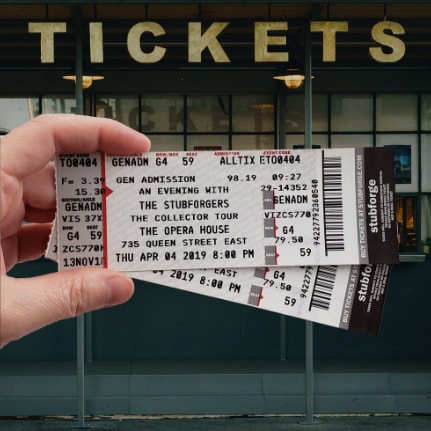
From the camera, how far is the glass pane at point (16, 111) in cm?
1145

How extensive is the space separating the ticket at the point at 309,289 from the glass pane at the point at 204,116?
9.52m

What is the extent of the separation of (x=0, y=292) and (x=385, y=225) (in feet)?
2.87

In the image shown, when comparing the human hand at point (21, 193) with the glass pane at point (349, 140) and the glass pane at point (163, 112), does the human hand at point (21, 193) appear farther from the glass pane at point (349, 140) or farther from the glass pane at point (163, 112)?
the glass pane at point (349, 140)

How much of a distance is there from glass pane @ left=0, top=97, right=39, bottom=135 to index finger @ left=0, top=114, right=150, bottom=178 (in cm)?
960

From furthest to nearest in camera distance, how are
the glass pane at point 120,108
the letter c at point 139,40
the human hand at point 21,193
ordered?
1. the glass pane at point 120,108
2. the letter c at point 139,40
3. the human hand at point 21,193

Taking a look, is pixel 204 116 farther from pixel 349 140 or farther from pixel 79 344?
pixel 79 344

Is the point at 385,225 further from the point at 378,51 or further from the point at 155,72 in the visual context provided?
the point at 155,72

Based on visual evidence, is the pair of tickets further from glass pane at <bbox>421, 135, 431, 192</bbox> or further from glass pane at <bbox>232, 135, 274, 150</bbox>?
glass pane at <bbox>421, 135, 431, 192</bbox>

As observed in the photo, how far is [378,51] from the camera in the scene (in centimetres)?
885

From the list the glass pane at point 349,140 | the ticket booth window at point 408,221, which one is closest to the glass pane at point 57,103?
the glass pane at point 349,140

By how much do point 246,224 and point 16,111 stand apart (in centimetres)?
971

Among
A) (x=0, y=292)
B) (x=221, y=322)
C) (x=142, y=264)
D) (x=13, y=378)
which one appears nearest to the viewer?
(x=0, y=292)

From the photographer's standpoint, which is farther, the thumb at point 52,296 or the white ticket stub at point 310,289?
the white ticket stub at point 310,289

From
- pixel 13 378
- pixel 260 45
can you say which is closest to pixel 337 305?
pixel 260 45
